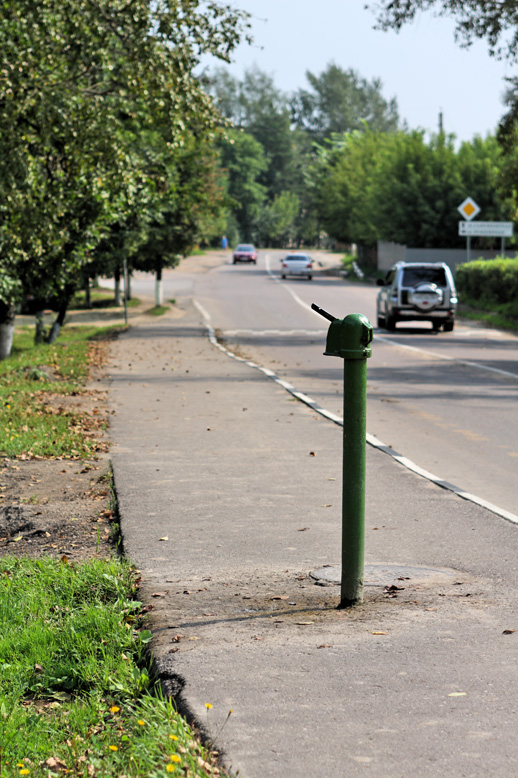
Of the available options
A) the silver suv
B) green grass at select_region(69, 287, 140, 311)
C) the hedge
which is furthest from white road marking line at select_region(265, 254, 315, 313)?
green grass at select_region(69, 287, 140, 311)

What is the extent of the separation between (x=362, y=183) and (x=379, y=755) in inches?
2891

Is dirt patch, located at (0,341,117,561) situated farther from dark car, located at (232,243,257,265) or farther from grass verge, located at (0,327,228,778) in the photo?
dark car, located at (232,243,257,265)

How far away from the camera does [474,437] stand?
10.9m

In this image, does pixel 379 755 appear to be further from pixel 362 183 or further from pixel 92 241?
pixel 362 183

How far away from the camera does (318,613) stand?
476 cm

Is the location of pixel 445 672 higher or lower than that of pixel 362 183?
lower

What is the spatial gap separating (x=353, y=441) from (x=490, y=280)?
3066 cm

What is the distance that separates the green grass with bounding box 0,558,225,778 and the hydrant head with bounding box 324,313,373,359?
60.9 inches

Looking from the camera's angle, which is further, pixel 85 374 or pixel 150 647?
pixel 85 374

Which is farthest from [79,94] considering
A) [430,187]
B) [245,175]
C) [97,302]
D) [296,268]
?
[245,175]

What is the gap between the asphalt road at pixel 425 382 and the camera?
9539 millimetres

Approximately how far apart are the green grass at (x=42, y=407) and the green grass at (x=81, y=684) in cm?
370

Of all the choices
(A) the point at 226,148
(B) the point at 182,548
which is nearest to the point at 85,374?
(B) the point at 182,548

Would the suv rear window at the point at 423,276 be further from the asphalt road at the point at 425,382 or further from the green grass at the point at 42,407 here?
the green grass at the point at 42,407
